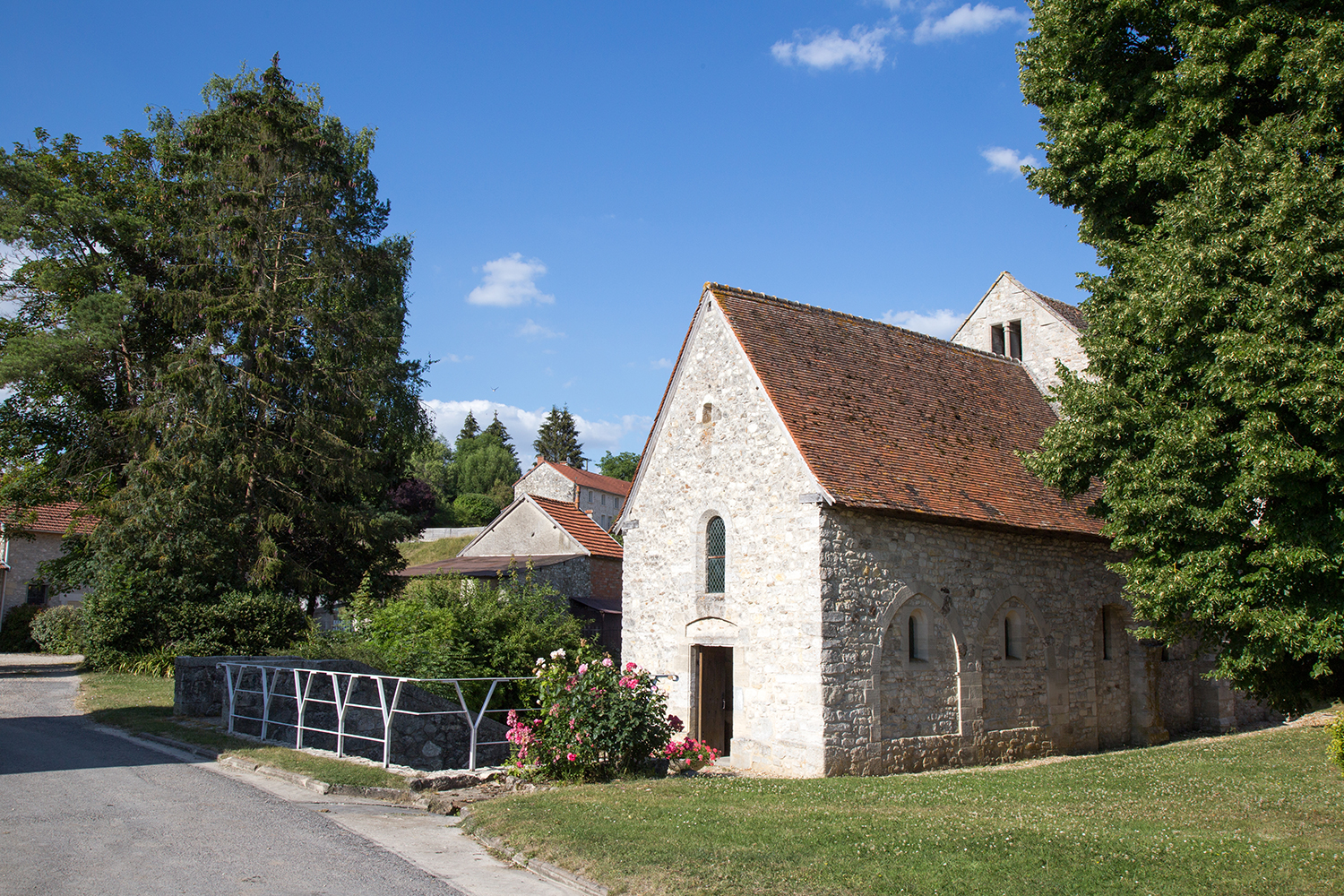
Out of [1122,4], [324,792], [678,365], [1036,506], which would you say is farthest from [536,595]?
[1122,4]

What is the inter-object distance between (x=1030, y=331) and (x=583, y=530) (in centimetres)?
1607

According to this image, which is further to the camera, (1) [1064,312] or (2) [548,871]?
(1) [1064,312]

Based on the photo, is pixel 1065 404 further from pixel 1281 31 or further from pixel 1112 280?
pixel 1281 31

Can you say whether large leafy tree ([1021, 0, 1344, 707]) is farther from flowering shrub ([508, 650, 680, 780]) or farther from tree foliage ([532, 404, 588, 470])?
tree foliage ([532, 404, 588, 470])

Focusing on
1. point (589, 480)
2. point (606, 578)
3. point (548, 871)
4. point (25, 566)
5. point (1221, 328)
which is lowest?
point (548, 871)

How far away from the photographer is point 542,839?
7824mm

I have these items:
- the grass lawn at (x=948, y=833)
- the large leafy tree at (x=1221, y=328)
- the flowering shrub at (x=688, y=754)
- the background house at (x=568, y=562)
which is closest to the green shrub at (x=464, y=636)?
the background house at (x=568, y=562)

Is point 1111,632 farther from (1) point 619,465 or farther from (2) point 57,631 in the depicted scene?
(1) point 619,465

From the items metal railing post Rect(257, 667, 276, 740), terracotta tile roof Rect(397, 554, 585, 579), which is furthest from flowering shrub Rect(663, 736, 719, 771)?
terracotta tile roof Rect(397, 554, 585, 579)

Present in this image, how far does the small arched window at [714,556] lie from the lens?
15.7 metres

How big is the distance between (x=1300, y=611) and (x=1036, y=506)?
7.58 meters

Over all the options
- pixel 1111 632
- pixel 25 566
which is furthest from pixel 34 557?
pixel 1111 632

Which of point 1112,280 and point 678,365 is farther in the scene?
point 678,365

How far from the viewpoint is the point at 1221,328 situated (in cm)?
970
